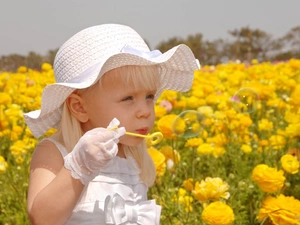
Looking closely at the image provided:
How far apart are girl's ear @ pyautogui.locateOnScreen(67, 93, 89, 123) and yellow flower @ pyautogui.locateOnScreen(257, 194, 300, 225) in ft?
2.11

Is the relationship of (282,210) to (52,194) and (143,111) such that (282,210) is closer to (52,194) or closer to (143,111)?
(143,111)

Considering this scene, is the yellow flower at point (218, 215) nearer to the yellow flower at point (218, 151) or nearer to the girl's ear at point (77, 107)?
the girl's ear at point (77, 107)

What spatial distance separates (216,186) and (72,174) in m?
0.66

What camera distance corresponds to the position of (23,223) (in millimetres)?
2688

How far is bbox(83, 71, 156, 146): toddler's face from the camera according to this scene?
66.4 inches

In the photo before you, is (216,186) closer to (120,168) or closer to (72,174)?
(120,168)

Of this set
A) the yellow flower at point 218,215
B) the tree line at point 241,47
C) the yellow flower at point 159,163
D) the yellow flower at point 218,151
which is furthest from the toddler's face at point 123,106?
the tree line at point 241,47

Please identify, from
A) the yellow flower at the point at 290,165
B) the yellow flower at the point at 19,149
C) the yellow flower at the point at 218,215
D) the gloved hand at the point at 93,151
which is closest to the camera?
the gloved hand at the point at 93,151

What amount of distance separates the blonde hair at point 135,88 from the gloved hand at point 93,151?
0.66ft

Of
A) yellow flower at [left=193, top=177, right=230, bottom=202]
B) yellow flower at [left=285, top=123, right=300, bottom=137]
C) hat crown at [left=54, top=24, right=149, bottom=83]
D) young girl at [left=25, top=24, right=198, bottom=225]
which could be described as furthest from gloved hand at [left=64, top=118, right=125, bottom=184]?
yellow flower at [left=285, top=123, right=300, bottom=137]

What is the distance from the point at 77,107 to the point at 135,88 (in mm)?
179

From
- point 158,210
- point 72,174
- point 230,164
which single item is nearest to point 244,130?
point 230,164

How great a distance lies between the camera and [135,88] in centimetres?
171

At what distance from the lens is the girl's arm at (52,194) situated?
62.6 inches
